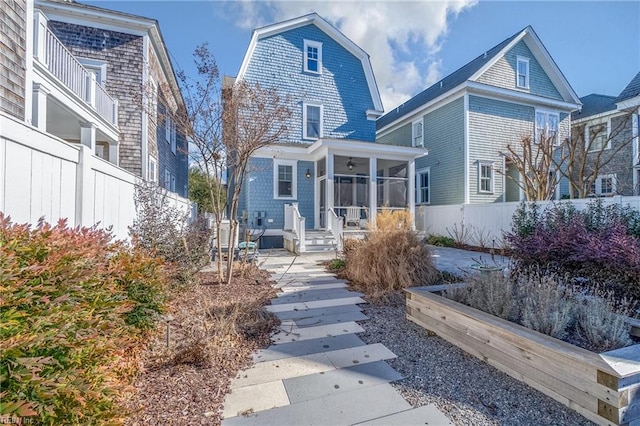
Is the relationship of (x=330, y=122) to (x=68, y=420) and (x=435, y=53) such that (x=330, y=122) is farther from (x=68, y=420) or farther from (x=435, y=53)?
(x=68, y=420)

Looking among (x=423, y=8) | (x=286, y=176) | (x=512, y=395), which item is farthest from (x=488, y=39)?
(x=512, y=395)

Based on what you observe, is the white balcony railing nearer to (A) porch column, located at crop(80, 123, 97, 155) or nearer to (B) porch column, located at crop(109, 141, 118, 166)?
(A) porch column, located at crop(80, 123, 97, 155)

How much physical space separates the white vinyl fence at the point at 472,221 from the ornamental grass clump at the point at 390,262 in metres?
4.85

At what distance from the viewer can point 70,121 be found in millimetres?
9352

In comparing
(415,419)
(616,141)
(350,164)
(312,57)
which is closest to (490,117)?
(350,164)

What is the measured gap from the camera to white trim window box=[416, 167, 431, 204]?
604 inches

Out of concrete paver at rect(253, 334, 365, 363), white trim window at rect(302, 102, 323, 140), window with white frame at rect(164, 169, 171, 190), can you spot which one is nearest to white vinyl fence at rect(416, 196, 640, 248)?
white trim window at rect(302, 102, 323, 140)

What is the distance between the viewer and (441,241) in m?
12.4

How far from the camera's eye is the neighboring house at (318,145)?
11.8 metres

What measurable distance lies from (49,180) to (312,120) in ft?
36.8

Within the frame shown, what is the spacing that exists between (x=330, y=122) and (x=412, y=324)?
11.4 meters

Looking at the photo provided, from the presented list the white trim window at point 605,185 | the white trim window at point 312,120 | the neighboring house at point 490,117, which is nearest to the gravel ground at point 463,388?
the white trim window at point 312,120

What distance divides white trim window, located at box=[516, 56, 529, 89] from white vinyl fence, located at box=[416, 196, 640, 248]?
7.23 metres

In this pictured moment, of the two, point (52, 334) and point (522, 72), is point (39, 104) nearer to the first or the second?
point (52, 334)
